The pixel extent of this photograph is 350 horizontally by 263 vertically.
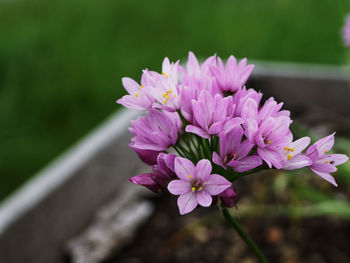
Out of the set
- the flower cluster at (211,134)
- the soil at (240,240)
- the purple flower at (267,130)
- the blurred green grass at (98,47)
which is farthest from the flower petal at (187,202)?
the blurred green grass at (98,47)

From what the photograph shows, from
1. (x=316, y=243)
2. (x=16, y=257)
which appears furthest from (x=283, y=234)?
(x=16, y=257)

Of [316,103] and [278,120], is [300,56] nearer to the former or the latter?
[316,103]

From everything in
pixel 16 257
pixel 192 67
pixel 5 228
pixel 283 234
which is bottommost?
pixel 283 234

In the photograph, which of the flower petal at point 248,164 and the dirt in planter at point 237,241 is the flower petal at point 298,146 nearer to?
the flower petal at point 248,164

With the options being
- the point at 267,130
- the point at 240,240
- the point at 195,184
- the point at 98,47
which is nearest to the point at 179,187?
the point at 195,184

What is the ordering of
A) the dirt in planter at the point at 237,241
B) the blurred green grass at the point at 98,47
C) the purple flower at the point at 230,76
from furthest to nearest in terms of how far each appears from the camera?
the blurred green grass at the point at 98,47 < the dirt in planter at the point at 237,241 < the purple flower at the point at 230,76

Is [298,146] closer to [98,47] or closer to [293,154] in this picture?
[293,154]

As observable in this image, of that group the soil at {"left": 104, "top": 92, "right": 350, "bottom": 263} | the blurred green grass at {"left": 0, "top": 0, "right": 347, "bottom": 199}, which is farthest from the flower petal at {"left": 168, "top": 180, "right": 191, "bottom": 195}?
the blurred green grass at {"left": 0, "top": 0, "right": 347, "bottom": 199}
